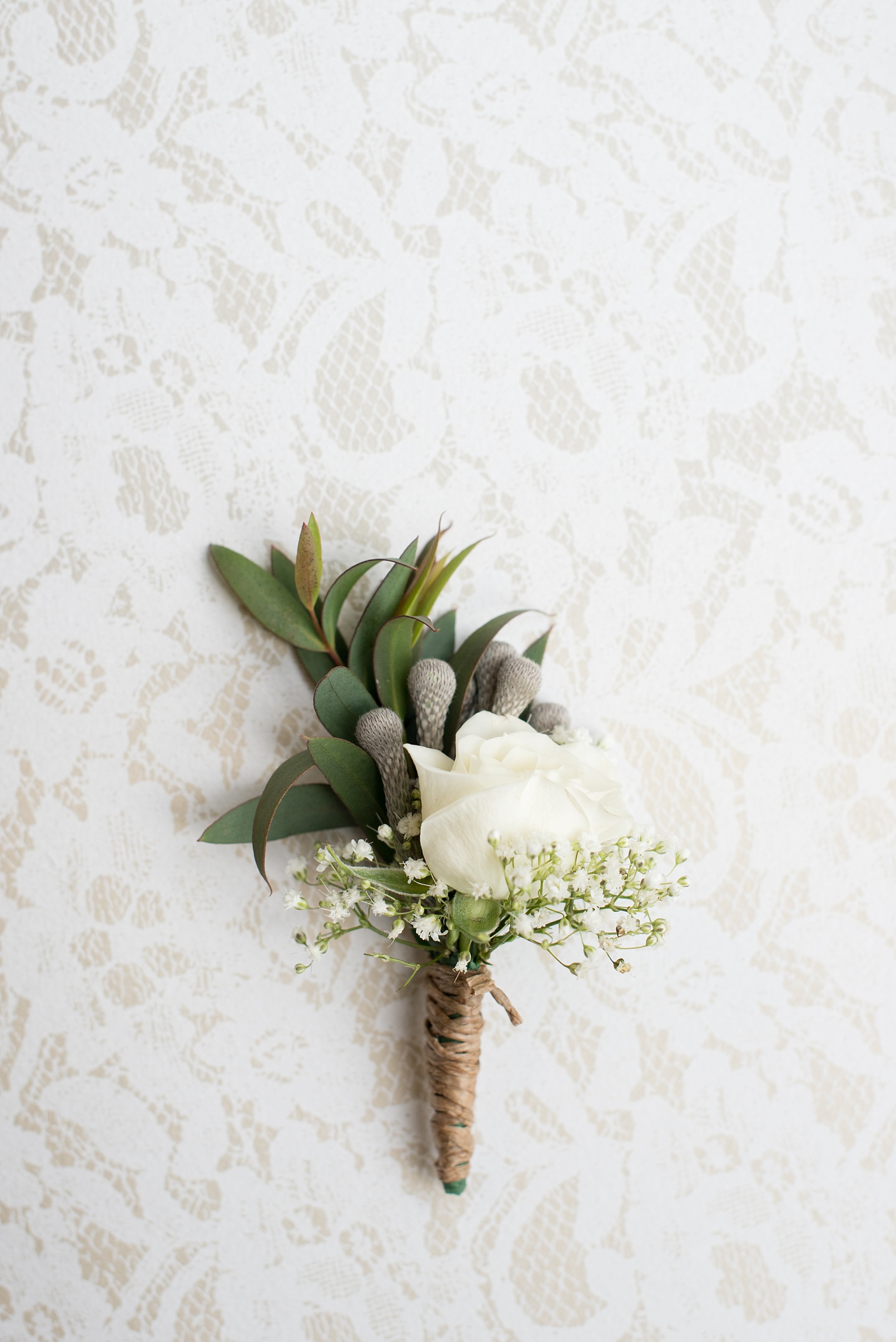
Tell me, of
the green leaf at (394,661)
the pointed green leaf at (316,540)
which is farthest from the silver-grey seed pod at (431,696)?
the pointed green leaf at (316,540)

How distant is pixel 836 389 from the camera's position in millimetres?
901

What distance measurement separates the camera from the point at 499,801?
24.6 inches

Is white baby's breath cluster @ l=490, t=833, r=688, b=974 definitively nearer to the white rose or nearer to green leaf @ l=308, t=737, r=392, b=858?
the white rose

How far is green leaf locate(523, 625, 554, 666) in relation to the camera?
2.69 feet

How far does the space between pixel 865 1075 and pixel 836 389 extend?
0.74m

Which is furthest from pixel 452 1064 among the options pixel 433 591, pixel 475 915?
pixel 433 591

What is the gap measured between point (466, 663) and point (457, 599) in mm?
95

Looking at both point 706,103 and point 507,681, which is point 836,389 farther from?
point 507,681

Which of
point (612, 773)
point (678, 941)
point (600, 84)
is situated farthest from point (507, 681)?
point (600, 84)

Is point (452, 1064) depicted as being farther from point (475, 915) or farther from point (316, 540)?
point (316, 540)

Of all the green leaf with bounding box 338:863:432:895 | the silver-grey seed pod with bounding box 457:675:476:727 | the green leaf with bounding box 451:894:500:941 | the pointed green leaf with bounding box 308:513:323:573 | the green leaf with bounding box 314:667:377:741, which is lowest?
the green leaf with bounding box 338:863:432:895

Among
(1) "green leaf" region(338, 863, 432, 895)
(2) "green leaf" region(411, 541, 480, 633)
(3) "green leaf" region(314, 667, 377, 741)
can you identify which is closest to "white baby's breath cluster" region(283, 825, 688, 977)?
(1) "green leaf" region(338, 863, 432, 895)

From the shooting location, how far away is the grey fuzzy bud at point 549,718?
0.79 m

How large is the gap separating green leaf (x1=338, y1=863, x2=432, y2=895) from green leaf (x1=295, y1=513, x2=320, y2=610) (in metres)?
0.24
